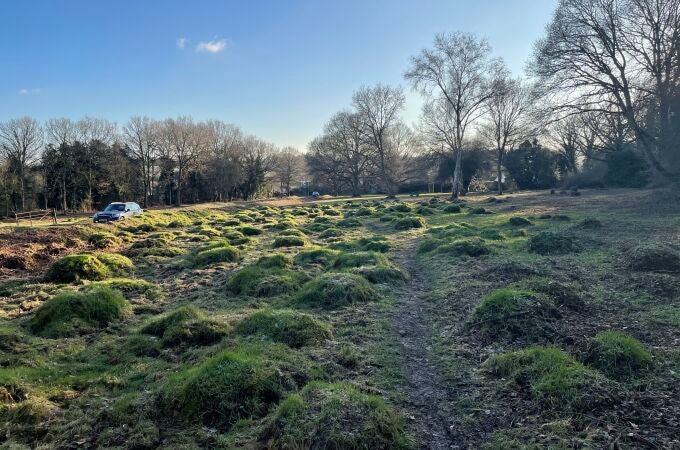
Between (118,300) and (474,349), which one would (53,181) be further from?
(474,349)

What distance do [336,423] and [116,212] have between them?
1278 inches

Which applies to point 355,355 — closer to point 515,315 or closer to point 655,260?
point 515,315

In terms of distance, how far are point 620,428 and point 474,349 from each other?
2.69 meters

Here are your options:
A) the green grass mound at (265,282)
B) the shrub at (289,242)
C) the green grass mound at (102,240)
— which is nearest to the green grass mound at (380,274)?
the green grass mound at (265,282)

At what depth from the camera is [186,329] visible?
313 inches

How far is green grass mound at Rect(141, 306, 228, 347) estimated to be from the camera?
306 inches

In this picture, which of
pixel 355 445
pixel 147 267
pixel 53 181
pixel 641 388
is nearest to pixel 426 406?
pixel 355 445

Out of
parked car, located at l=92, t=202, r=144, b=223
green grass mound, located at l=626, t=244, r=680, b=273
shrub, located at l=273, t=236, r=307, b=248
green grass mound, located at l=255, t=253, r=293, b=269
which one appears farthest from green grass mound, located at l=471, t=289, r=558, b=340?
parked car, located at l=92, t=202, r=144, b=223

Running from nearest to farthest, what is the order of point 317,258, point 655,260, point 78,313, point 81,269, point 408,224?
point 78,313
point 655,260
point 81,269
point 317,258
point 408,224

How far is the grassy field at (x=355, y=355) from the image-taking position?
4.86 meters

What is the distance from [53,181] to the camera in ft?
159

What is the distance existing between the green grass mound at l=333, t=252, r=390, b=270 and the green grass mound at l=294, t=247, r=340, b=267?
38cm

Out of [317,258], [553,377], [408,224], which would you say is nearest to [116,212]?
[408,224]

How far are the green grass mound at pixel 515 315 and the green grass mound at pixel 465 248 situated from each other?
261 inches
